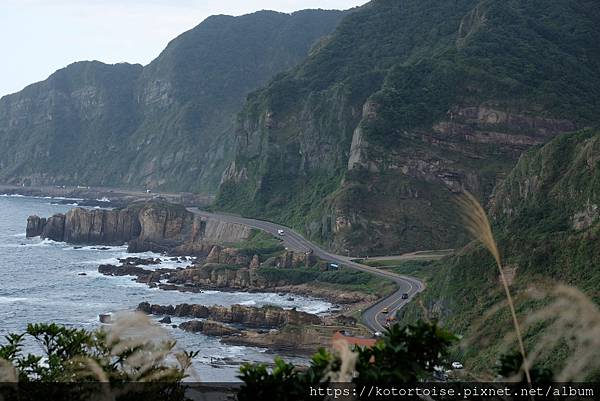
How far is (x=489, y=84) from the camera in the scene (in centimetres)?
14425

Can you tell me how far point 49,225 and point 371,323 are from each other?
10349 cm

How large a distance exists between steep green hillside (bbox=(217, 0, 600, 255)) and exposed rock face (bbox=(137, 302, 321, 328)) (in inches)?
1511

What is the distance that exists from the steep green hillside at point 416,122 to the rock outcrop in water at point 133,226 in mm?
13216

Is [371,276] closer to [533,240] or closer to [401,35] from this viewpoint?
[533,240]

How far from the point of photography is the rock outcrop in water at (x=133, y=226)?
16650 centimetres

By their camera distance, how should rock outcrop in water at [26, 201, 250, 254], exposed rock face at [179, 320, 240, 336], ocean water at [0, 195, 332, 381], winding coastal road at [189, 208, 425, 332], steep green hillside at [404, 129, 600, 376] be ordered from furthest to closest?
rock outcrop in water at [26, 201, 250, 254], winding coastal road at [189, 208, 425, 332], exposed rock face at [179, 320, 240, 336], ocean water at [0, 195, 332, 381], steep green hillside at [404, 129, 600, 376]

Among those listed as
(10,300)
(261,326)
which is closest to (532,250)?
(261,326)

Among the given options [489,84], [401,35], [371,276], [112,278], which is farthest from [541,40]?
[112,278]

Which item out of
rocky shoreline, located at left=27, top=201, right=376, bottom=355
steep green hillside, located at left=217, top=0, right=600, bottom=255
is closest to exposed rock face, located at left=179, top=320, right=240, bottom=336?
rocky shoreline, located at left=27, top=201, right=376, bottom=355

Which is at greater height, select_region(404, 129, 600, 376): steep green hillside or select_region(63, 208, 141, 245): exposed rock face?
select_region(404, 129, 600, 376): steep green hillside

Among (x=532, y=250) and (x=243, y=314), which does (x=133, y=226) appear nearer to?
(x=243, y=314)

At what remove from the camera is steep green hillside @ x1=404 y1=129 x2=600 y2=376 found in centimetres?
6356

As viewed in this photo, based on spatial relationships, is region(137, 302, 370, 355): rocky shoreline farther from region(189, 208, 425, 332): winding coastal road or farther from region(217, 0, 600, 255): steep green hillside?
region(217, 0, 600, 255): steep green hillside

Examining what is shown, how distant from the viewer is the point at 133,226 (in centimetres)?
17088
